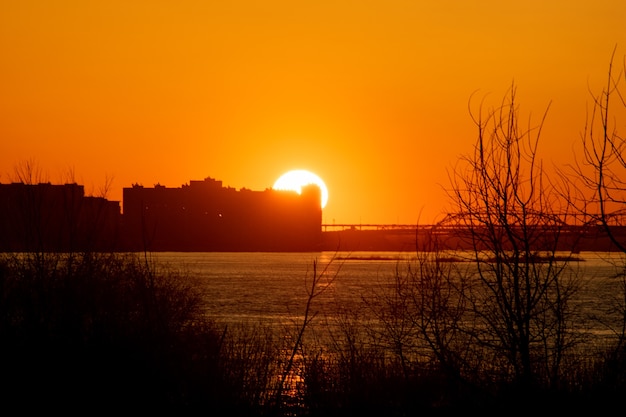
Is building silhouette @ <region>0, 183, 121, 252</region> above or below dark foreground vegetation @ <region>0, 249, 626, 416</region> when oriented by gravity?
above

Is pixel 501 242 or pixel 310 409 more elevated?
pixel 501 242

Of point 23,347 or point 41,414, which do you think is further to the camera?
point 23,347

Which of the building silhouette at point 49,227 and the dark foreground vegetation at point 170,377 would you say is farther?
the building silhouette at point 49,227

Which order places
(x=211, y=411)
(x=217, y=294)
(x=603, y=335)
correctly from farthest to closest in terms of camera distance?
(x=217, y=294) → (x=603, y=335) → (x=211, y=411)

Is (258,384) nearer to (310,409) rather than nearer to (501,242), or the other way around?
(310,409)

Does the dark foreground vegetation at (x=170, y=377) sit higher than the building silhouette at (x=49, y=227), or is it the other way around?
the building silhouette at (x=49, y=227)

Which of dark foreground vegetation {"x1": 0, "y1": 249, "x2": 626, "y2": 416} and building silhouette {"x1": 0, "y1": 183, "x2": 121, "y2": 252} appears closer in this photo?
dark foreground vegetation {"x1": 0, "y1": 249, "x2": 626, "y2": 416}

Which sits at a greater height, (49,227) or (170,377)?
(49,227)

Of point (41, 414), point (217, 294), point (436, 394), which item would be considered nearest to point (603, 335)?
point (436, 394)

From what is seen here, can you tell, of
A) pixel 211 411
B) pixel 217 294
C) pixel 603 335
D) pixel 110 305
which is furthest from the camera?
pixel 217 294

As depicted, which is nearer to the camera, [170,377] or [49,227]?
[170,377]

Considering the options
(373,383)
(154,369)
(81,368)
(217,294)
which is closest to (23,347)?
(81,368)

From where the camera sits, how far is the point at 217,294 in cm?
8894

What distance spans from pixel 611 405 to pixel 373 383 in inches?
186
